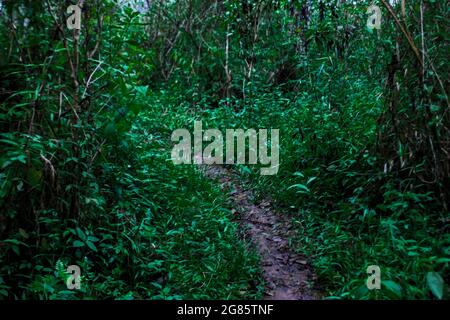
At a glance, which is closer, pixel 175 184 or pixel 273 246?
pixel 273 246

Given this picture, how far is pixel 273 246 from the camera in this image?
13.8 feet

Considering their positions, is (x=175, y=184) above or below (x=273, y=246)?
above

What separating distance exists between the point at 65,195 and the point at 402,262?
2513mm

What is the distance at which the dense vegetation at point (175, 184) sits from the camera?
323cm

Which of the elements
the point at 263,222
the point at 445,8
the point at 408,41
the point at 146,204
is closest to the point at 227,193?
the point at 263,222

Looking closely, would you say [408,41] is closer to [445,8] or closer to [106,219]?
[445,8]

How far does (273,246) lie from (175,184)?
143 cm

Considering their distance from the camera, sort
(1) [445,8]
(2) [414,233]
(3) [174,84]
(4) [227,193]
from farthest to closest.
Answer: (3) [174,84] < (4) [227,193] < (1) [445,8] < (2) [414,233]

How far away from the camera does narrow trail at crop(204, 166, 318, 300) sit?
3547mm

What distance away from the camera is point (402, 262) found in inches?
125

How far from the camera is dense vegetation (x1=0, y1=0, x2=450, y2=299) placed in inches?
127

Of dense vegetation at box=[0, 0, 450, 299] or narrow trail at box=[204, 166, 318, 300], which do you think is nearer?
dense vegetation at box=[0, 0, 450, 299]

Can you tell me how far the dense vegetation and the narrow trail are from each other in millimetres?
115

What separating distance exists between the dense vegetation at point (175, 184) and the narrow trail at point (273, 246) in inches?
4.5
